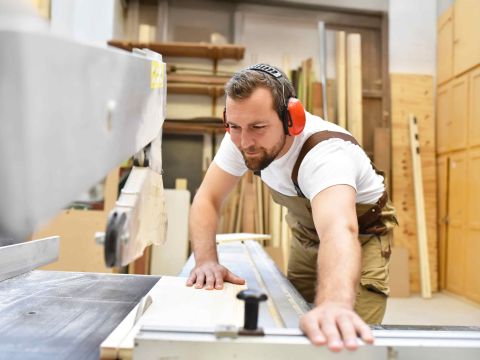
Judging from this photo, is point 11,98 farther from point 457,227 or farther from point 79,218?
point 457,227

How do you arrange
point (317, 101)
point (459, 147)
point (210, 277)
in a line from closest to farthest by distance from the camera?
point (210, 277) < point (459, 147) < point (317, 101)

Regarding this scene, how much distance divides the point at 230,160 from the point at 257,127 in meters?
0.41

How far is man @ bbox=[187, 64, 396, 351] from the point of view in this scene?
940 millimetres

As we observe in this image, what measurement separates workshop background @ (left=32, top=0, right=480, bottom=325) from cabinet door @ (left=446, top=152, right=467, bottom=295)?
11mm

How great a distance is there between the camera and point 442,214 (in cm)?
453

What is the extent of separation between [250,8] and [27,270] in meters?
4.06

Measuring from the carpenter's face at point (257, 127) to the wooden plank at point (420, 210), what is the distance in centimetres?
346

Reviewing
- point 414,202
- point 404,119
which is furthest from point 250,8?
point 414,202

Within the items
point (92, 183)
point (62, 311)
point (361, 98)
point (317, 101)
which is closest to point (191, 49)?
point (317, 101)

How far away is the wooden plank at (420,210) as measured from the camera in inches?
167

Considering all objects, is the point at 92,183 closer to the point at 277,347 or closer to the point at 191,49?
the point at 277,347

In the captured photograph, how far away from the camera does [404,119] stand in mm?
4660

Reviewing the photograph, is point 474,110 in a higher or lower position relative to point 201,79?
lower

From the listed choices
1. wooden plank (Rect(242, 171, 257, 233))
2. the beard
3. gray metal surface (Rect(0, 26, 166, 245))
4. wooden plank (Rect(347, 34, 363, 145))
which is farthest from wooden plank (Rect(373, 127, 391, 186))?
gray metal surface (Rect(0, 26, 166, 245))
